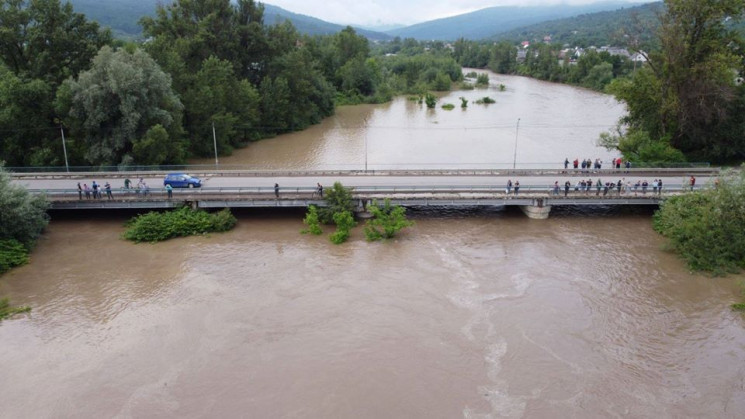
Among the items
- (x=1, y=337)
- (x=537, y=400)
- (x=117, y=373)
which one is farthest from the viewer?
(x=1, y=337)

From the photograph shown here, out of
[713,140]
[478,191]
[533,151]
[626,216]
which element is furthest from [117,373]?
[713,140]

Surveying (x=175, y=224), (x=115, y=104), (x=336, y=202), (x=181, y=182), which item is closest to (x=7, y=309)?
A: (x=175, y=224)

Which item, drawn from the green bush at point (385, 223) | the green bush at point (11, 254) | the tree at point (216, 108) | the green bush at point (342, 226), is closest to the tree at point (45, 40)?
the tree at point (216, 108)

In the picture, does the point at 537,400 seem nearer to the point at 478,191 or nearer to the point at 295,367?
the point at 295,367

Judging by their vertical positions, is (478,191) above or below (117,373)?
above

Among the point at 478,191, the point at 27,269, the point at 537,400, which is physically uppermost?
the point at 478,191

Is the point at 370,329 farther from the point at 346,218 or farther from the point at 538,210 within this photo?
the point at 538,210

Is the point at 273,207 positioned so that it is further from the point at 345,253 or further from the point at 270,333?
the point at 270,333

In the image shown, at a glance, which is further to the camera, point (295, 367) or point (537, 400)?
point (295, 367)

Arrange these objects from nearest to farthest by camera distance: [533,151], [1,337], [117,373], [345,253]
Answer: [117,373], [1,337], [345,253], [533,151]
